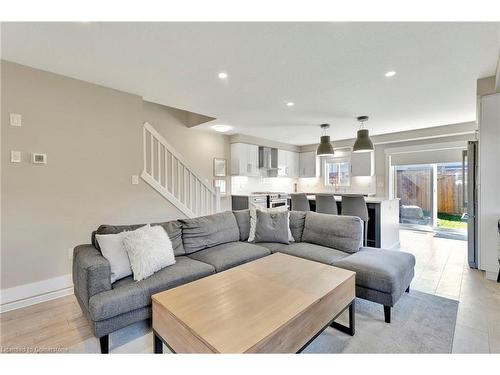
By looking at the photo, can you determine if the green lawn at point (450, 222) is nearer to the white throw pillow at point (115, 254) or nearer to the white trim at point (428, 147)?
the white trim at point (428, 147)

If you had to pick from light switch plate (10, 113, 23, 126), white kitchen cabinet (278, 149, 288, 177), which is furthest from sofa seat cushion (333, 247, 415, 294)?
white kitchen cabinet (278, 149, 288, 177)

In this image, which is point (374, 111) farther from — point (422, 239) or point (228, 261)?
point (228, 261)

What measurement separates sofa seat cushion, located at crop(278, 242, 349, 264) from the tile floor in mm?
1064

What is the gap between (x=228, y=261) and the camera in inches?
99.8

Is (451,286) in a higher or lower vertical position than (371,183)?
lower

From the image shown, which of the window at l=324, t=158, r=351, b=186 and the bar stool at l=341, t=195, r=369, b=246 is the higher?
the window at l=324, t=158, r=351, b=186

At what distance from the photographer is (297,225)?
3.35m

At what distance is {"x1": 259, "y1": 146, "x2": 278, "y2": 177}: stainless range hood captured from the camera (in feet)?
21.2

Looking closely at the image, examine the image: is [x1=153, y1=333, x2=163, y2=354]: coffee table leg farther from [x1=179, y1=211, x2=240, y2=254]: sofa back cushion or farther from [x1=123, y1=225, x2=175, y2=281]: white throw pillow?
[x1=179, y1=211, x2=240, y2=254]: sofa back cushion

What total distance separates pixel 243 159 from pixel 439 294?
14.4ft

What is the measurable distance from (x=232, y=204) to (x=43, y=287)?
393cm

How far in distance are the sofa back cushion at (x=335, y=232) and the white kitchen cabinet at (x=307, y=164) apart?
449 centimetres

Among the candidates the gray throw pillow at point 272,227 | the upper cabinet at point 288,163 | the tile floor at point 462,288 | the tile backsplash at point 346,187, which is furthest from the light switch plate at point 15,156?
the tile backsplash at point 346,187

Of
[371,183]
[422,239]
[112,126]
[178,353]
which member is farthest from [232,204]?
[178,353]
